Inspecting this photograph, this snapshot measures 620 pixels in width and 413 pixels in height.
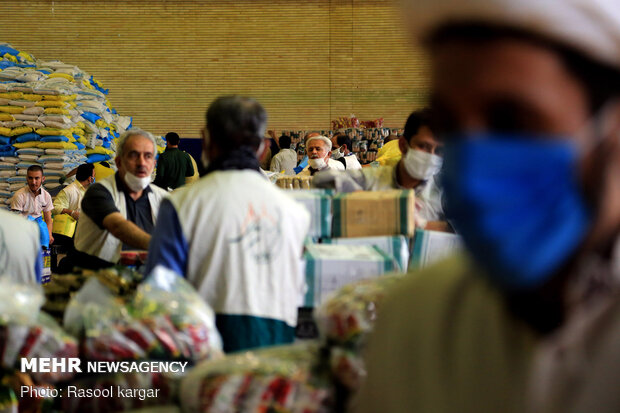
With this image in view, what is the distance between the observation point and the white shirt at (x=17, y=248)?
2.57 metres

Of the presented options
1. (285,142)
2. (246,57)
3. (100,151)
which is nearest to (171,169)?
(285,142)

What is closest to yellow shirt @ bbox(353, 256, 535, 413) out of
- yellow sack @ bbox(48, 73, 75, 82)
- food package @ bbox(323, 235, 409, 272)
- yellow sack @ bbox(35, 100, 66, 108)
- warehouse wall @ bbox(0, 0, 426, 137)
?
food package @ bbox(323, 235, 409, 272)

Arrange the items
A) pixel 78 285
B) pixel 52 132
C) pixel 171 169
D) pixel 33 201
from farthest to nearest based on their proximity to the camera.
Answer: pixel 52 132, pixel 171 169, pixel 33 201, pixel 78 285

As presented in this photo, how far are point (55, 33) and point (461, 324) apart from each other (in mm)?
15795

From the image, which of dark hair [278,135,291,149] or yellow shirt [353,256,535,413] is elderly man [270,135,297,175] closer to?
dark hair [278,135,291,149]

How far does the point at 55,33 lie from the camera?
49.7 feet

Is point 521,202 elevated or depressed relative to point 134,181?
elevated

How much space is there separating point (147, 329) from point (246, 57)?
14.4 metres

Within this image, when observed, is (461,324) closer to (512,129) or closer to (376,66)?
(512,129)

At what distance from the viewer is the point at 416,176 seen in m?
3.63

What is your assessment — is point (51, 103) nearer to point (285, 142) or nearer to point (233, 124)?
point (285, 142)

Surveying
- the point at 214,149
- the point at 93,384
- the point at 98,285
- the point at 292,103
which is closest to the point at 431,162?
the point at 214,149

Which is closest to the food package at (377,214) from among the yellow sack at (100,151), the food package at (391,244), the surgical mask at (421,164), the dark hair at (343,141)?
the food package at (391,244)

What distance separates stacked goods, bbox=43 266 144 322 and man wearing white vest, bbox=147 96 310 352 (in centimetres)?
48
